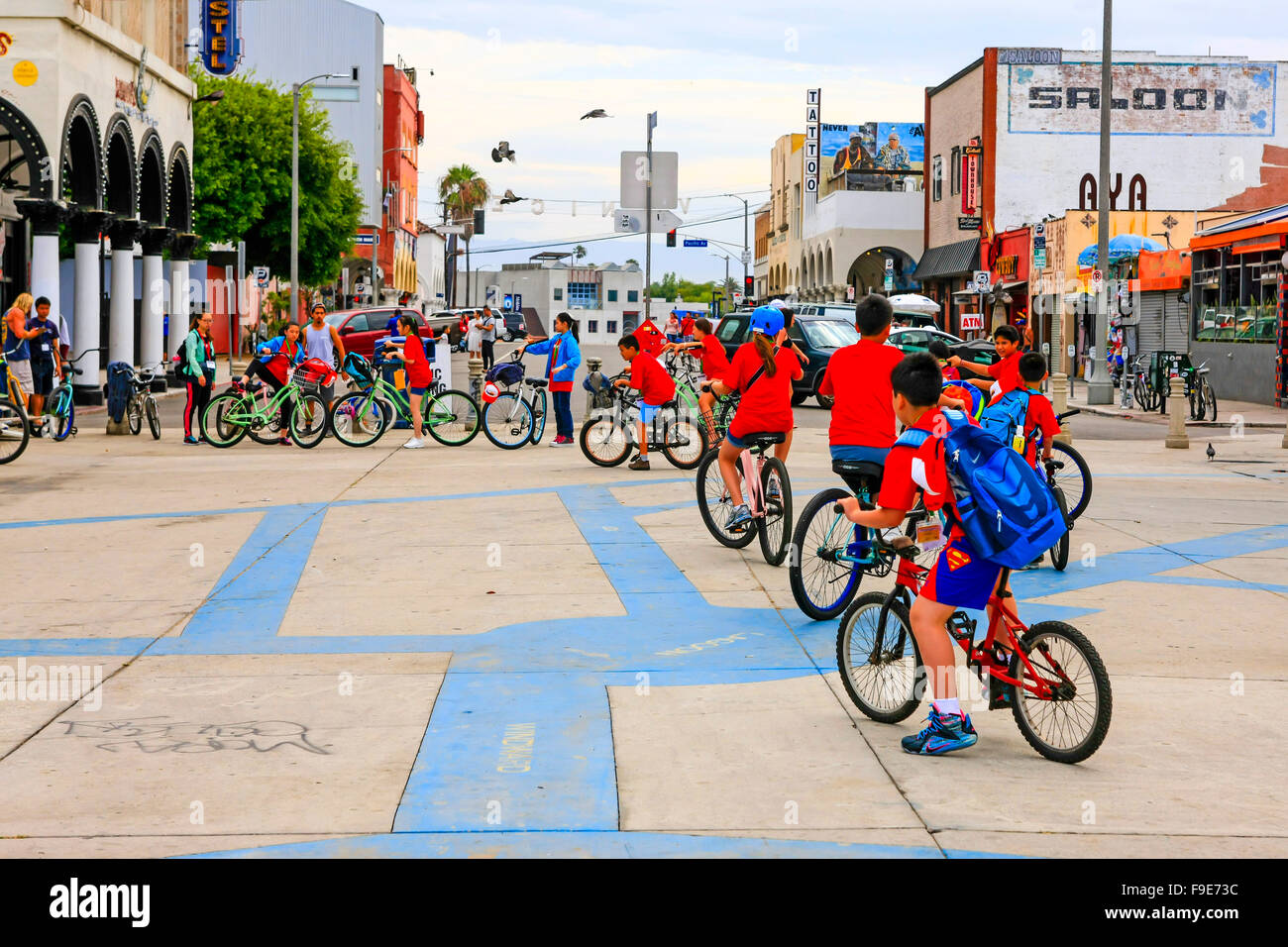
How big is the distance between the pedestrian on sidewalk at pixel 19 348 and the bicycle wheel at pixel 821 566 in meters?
15.0

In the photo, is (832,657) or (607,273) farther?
(607,273)

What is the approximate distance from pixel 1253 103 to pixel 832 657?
55.6 metres

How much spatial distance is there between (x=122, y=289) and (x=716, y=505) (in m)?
22.7

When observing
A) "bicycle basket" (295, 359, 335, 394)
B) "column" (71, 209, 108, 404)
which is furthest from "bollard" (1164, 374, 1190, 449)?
"column" (71, 209, 108, 404)

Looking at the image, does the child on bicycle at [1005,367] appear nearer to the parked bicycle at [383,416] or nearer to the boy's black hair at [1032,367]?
the boy's black hair at [1032,367]

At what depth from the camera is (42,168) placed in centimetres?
2559

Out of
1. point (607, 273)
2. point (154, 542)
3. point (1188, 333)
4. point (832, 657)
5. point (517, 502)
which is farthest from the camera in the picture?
point (607, 273)

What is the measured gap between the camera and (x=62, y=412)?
21.1 m

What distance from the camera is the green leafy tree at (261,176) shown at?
51188 mm

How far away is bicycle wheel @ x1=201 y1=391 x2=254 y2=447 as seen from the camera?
20578 mm

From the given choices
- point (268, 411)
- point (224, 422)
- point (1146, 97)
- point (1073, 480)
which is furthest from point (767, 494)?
point (1146, 97)
